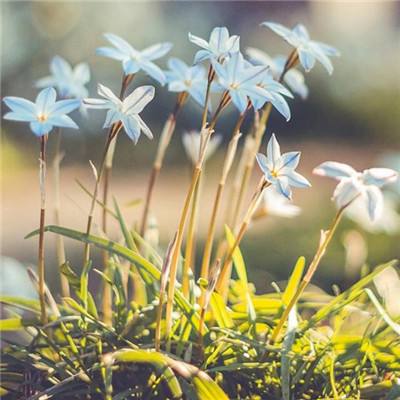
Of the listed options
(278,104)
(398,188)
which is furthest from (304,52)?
(398,188)

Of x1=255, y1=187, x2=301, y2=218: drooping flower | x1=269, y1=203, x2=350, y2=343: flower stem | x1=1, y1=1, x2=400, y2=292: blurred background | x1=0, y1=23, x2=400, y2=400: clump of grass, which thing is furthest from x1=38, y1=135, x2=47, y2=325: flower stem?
x1=1, y1=1, x2=400, y2=292: blurred background

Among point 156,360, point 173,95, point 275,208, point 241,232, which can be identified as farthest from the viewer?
point 173,95

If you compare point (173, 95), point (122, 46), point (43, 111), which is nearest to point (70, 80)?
point (122, 46)

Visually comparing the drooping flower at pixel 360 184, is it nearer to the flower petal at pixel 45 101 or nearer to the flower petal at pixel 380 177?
the flower petal at pixel 380 177

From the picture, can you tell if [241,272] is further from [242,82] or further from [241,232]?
[242,82]

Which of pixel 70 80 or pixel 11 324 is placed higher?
pixel 70 80

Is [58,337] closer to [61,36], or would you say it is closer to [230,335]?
[230,335]
